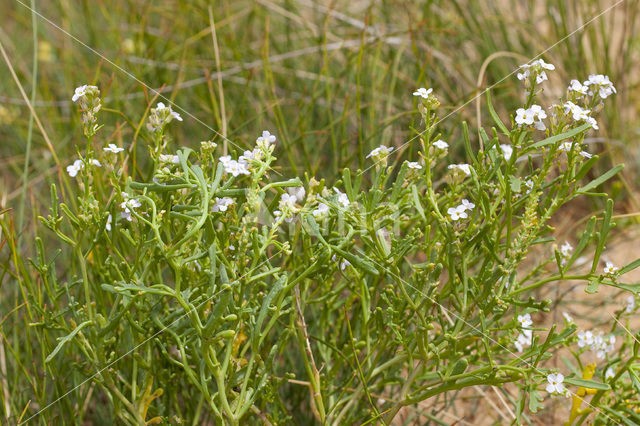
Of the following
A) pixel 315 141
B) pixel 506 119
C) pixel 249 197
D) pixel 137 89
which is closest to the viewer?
pixel 249 197

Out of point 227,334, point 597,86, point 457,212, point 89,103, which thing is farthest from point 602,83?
point 89,103

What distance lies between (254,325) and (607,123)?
1442 millimetres

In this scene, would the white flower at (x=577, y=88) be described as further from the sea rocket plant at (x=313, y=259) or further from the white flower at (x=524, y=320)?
the white flower at (x=524, y=320)

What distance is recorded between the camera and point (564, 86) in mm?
2061

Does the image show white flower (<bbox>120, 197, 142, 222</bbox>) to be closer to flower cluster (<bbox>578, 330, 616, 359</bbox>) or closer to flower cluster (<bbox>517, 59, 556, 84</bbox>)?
flower cluster (<bbox>517, 59, 556, 84</bbox>)

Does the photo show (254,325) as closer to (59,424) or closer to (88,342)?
(88,342)

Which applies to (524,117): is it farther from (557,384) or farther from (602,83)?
(557,384)

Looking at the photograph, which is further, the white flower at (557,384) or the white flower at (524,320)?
the white flower at (524,320)

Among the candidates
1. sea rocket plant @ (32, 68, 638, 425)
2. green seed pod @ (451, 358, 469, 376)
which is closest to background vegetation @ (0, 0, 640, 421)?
sea rocket plant @ (32, 68, 638, 425)

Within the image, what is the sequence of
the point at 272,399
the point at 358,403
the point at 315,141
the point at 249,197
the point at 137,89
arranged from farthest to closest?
the point at 137,89, the point at 315,141, the point at 358,403, the point at 272,399, the point at 249,197

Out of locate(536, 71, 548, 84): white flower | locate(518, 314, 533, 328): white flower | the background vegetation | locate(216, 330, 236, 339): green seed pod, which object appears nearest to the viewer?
locate(216, 330, 236, 339): green seed pod

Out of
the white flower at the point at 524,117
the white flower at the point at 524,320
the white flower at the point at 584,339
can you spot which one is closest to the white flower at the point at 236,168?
the white flower at the point at 524,117

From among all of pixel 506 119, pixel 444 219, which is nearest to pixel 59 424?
pixel 444 219

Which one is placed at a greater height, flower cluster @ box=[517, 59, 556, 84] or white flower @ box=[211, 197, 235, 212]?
flower cluster @ box=[517, 59, 556, 84]
